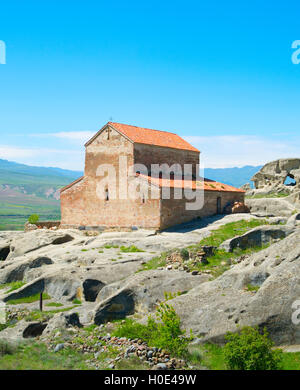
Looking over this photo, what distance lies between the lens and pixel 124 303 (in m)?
22.4

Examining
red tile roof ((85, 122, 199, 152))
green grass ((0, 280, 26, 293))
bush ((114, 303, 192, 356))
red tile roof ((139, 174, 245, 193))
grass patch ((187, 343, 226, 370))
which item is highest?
red tile roof ((85, 122, 199, 152))

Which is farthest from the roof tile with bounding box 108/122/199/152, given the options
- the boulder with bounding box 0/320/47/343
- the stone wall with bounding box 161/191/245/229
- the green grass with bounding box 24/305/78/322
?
the boulder with bounding box 0/320/47/343

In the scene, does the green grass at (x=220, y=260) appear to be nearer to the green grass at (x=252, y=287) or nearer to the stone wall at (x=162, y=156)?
the green grass at (x=252, y=287)

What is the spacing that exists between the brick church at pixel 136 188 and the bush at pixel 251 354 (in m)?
23.4

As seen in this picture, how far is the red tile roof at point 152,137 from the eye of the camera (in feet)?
143

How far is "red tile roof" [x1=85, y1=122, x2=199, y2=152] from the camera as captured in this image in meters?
43.5

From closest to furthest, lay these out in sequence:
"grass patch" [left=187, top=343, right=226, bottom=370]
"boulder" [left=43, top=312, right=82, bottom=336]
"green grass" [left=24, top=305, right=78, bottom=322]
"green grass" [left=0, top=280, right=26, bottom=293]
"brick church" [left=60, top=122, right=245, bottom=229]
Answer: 1. "grass patch" [left=187, top=343, right=226, bottom=370]
2. "boulder" [left=43, top=312, right=82, bottom=336]
3. "green grass" [left=24, top=305, right=78, bottom=322]
4. "green grass" [left=0, top=280, right=26, bottom=293]
5. "brick church" [left=60, top=122, right=245, bottom=229]

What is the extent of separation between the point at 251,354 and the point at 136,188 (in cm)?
2712

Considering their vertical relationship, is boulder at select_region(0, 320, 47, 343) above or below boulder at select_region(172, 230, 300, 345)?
below

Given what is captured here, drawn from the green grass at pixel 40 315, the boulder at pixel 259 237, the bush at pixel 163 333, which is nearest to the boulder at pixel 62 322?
the green grass at pixel 40 315

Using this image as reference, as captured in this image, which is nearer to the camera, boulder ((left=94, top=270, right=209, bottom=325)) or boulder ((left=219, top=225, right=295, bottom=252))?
boulder ((left=94, top=270, right=209, bottom=325))

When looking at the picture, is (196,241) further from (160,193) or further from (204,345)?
(204,345)

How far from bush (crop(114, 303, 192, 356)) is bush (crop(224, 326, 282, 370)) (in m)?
2.02

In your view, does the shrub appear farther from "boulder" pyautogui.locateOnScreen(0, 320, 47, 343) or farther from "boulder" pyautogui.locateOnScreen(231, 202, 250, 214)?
"boulder" pyautogui.locateOnScreen(231, 202, 250, 214)
